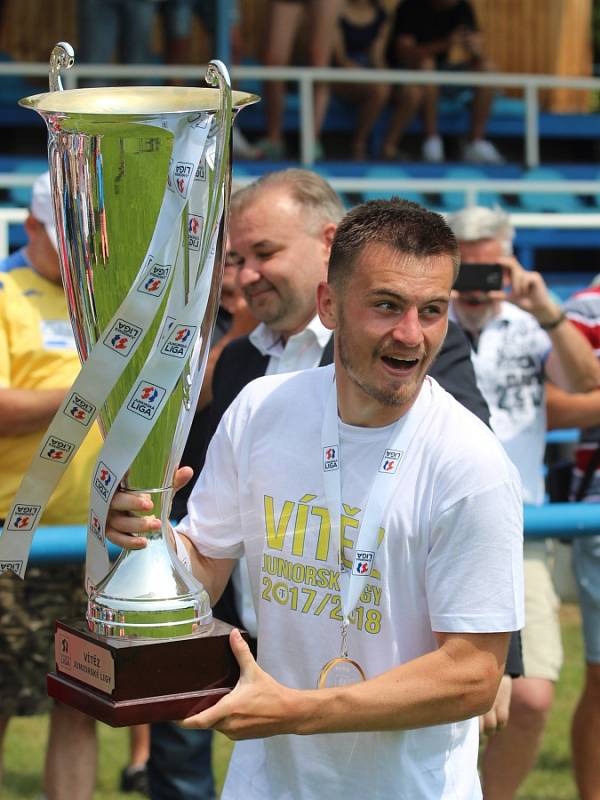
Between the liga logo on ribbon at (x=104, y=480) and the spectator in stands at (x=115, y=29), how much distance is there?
6896 mm

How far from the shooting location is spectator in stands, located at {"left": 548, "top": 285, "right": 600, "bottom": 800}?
409 cm

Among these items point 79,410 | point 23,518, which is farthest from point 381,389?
point 23,518

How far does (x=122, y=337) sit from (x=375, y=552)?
526 mm

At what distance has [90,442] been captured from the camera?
3820 millimetres

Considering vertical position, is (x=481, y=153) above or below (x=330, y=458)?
above

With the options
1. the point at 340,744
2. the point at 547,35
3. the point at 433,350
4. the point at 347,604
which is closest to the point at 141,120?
the point at 433,350

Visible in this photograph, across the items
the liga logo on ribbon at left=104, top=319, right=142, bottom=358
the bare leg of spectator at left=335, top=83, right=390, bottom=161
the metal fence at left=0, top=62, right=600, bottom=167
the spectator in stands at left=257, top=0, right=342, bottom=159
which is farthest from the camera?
the bare leg of spectator at left=335, top=83, right=390, bottom=161

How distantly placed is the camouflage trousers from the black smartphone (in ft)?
4.68

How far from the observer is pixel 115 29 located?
29.0 feet

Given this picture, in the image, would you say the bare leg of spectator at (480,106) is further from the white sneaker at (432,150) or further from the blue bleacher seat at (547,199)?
the blue bleacher seat at (547,199)

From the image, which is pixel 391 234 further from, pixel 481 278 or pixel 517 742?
pixel 517 742

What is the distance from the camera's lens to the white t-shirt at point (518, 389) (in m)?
4.11

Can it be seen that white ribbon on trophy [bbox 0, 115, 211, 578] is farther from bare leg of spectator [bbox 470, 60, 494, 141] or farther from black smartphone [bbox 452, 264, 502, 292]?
bare leg of spectator [bbox 470, 60, 494, 141]

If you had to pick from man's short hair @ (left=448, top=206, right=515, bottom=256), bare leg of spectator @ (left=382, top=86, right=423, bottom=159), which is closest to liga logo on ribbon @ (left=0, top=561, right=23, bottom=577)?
man's short hair @ (left=448, top=206, right=515, bottom=256)
